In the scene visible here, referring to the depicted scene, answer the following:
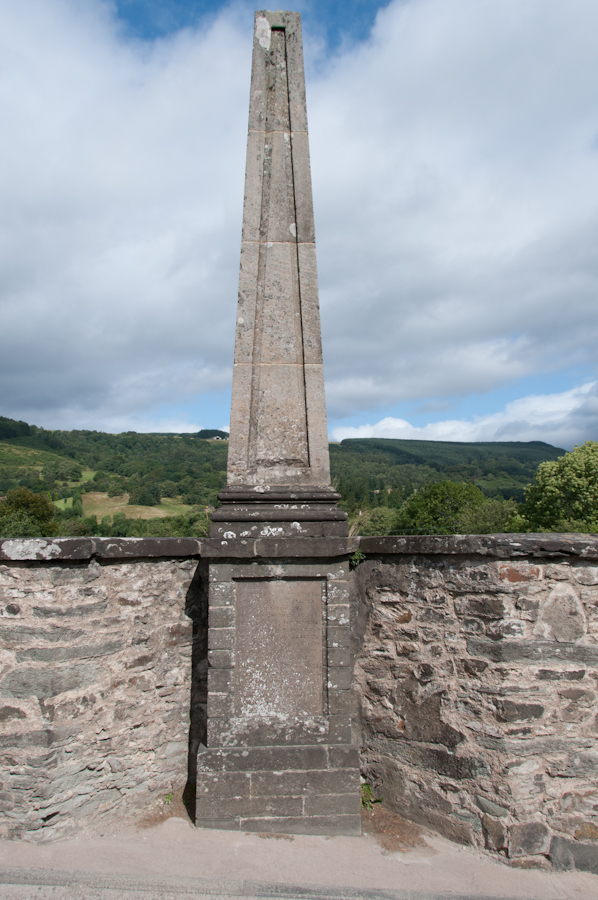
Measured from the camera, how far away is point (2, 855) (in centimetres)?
296

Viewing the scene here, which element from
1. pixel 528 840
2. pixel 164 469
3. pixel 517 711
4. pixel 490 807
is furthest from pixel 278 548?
pixel 164 469

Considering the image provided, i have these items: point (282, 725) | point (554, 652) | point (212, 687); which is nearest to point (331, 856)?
point (282, 725)

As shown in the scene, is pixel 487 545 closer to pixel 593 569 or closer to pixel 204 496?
pixel 593 569

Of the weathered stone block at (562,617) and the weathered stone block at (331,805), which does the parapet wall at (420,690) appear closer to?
the weathered stone block at (562,617)

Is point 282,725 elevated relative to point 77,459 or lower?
lower

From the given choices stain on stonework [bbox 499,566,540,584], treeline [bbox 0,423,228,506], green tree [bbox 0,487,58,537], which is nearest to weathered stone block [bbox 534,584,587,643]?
stain on stonework [bbox 499,566,540,584]

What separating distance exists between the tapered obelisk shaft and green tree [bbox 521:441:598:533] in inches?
778

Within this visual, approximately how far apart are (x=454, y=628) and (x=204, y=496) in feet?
196

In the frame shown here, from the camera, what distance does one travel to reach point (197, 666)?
3.84 metres

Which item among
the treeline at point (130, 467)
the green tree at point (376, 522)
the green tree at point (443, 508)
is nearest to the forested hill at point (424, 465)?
the green tree at point (376, 522)

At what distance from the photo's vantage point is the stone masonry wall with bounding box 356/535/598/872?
10.1 ft

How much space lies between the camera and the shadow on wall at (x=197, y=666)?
3.79 m

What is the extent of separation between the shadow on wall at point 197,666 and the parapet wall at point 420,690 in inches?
6.7

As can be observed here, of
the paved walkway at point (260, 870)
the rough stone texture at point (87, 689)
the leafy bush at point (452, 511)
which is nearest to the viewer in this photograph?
the paved walkway at point (260, 870)
